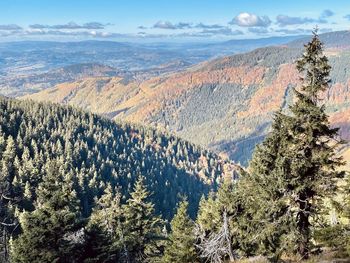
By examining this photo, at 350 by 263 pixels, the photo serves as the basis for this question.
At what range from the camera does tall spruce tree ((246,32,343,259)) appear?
2644 cm

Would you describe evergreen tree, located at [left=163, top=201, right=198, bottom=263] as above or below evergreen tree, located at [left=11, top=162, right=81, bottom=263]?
below

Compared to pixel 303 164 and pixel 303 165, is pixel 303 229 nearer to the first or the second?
pixel 303 165

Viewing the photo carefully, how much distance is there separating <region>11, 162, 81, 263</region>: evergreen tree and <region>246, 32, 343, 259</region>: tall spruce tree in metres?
21.0

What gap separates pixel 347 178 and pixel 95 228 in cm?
2900

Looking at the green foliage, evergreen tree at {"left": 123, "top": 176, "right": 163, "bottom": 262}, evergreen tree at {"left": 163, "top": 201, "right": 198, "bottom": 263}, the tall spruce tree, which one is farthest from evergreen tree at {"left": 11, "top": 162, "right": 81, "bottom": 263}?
the tall spruce tree

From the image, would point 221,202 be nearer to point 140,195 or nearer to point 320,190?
point 140,195

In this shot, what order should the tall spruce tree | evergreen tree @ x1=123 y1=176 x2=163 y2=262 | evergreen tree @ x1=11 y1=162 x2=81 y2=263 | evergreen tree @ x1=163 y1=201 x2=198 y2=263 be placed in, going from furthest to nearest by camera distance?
evergreen tree @ x1=123 y1=176 x2=163 y2=262 < evergreen tree @ x1=163 y1=201 x2=198 y2=263 < evergreen tree @ x1=11 y1=162 x2=81 y2=263 < the tall spruce tree

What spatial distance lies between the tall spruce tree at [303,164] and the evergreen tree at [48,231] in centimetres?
2097

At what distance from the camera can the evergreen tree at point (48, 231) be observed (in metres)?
39.2

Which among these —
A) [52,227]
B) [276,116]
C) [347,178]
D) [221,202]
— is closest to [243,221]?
[221,202]

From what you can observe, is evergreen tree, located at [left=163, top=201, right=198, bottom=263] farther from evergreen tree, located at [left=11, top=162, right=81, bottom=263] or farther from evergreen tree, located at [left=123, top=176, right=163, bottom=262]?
evergreen tree, located at [left=11, top=162, right=81, bottom=263]

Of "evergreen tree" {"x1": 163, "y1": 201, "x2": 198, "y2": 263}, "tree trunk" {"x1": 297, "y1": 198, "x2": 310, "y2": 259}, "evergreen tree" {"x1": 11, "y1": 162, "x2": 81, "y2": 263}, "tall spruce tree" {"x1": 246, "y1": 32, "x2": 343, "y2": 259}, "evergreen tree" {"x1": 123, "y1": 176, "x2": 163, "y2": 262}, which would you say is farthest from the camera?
"evergreen tree" {"x1": 123, "y1": 176, "x2": 163, "y2": 262}

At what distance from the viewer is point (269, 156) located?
29500 millimetres

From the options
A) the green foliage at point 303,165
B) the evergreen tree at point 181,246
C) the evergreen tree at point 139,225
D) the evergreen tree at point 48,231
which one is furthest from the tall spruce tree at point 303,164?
the evergreen tree at point 139,225
